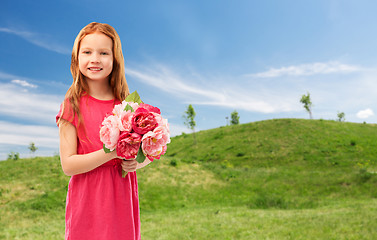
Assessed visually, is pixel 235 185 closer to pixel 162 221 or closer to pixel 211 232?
pixel 162 221

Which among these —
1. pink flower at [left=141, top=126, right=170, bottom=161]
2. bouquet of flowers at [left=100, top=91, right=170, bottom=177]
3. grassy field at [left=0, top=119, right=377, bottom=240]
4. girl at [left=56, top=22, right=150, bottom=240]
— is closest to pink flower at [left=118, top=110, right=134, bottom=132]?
bouquet of flowers at [left=100, top=91, right=170, bottom=177]

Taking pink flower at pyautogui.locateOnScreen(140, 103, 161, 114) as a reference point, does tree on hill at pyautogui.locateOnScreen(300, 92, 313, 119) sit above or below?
above

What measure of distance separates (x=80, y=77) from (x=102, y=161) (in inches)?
30.9

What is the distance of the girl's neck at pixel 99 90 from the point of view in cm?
244

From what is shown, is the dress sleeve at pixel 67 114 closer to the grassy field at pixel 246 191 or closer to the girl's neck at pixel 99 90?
the girl's neck at pixel 99 90

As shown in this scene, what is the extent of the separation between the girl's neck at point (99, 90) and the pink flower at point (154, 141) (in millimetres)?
759

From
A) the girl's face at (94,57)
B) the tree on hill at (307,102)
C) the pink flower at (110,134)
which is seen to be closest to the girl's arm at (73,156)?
the pink flower at (110,134)

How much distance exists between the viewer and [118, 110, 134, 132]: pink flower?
1921mm

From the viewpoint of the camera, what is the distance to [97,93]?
245 cm

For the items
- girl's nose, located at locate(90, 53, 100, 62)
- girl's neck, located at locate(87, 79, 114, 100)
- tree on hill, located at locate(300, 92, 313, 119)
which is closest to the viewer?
girl's nose, located at locate(90, 53, 100, 62)

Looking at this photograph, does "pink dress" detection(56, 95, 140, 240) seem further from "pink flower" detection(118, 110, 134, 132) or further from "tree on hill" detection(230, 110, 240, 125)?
"tree on hill" detection(230, 110, 240, 125)

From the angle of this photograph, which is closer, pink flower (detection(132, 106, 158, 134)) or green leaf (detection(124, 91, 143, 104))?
pink flower (detection(132, 106, 158, 134))

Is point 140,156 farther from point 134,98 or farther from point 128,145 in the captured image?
point 134,98

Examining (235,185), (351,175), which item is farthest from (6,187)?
(351,175)
